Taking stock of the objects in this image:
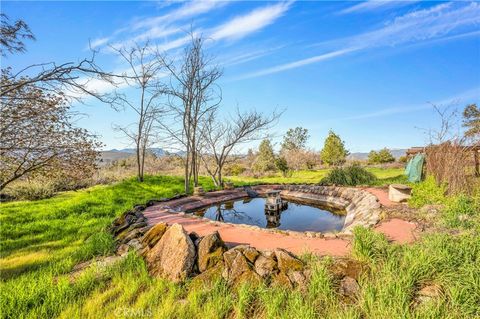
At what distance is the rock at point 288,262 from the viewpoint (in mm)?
3375

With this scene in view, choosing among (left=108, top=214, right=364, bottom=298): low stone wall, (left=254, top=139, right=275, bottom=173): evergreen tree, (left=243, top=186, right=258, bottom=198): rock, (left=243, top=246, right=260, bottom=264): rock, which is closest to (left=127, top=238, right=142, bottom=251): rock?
(left=108, top=214, right=364, bottom=298): low stone wall

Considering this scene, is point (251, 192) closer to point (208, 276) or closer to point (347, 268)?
point (208, 276)

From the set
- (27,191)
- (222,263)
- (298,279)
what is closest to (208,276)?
(222,263)

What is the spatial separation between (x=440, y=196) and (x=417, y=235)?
319 centimetres

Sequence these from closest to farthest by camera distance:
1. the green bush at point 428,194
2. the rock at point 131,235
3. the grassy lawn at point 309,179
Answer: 1. the rock at point 131,235
2. the green bush at point 428,194
3. the grassy lawn at point 309,179

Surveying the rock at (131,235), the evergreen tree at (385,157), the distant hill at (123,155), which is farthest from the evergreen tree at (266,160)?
the rock at (131,235)

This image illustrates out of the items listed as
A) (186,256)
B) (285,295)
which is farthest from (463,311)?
(186,256)

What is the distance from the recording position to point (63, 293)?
3.18 m

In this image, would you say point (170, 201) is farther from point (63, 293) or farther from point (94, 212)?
point (63, 293)

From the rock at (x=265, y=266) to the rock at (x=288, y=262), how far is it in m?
0.09

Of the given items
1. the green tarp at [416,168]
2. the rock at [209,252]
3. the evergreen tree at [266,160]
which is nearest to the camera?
the rock at [209,252]

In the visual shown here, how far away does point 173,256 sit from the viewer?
12.7 feet

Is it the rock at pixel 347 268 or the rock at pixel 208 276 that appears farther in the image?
the rock at pixel 208 276

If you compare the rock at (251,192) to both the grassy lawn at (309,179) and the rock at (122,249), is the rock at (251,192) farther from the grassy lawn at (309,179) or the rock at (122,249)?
the rock at (122,249)
